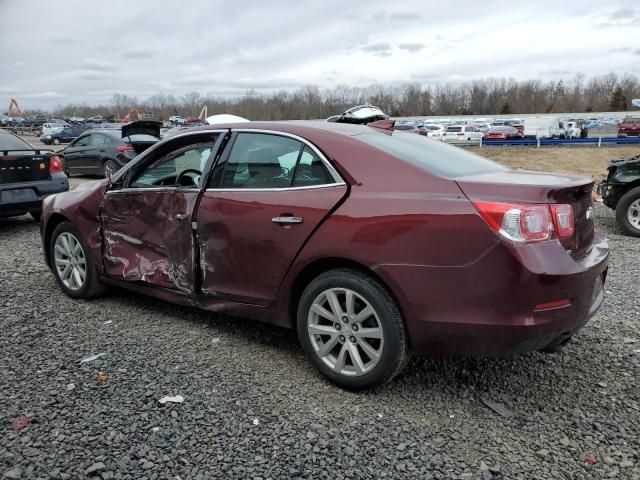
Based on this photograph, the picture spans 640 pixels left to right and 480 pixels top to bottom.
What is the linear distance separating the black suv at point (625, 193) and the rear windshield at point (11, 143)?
29.4ft

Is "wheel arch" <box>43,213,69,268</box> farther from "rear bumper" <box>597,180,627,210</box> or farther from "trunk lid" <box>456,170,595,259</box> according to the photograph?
"rear bumper" <box>597,180,627,210</box>

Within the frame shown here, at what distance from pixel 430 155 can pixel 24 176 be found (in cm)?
664

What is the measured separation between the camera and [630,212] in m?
8.20

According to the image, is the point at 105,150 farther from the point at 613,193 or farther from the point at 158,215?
the point at 613,193

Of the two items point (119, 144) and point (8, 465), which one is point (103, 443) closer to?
point (8, 465)

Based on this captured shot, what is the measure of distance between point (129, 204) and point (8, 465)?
2.23 meters

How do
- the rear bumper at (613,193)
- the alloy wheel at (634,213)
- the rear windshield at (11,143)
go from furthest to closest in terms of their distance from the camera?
the rear bumper at (613,193)
the alloy wheel at (634,213)
the rear windshield at (11,143)

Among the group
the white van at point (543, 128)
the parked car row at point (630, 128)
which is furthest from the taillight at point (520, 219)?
the white van at point (543, 128)

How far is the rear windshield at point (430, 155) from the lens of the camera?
3168 mm

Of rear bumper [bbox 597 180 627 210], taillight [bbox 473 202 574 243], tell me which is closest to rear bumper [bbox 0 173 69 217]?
taillight [bbox 473 202 574 243]

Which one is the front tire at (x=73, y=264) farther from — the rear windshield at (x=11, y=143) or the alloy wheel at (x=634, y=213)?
the alloy wheel at (x=634, y=213)

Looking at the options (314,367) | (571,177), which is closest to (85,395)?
(314,367)

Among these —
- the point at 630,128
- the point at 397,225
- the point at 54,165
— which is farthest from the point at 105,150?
the point at 630,128

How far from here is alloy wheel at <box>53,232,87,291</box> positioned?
188 inches
